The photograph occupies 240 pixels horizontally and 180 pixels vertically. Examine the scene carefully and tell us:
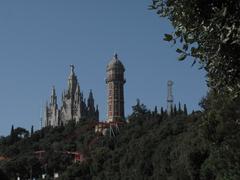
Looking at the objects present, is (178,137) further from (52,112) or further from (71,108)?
(52,112)

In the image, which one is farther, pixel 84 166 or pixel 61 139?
pixel 61 139

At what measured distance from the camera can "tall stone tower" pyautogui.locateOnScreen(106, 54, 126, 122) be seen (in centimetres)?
17388

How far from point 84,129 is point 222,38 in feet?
416

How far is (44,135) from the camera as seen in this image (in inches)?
5709

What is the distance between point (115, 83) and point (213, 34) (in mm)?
167413

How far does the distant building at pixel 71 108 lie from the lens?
6909 inches

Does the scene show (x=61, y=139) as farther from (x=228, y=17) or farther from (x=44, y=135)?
(x=228, y=17)

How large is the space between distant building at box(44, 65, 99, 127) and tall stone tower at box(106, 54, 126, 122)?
6676 mm

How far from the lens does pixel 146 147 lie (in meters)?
82.9

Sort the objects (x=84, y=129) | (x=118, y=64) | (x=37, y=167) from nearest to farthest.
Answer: (x=37, y=167), (x=84, y=129), (x=118, y=64)

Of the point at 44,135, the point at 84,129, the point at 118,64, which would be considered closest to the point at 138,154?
the point at 84,129

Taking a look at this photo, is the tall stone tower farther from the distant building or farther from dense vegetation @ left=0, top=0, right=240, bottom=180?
dense vegetation @ left=0, top=0, right=240, bottom=180

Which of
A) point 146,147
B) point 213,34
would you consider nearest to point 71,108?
point 146,147

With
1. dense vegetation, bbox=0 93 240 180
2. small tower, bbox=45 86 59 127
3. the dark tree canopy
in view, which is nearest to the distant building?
small tower, bbox=45 86 59 127
